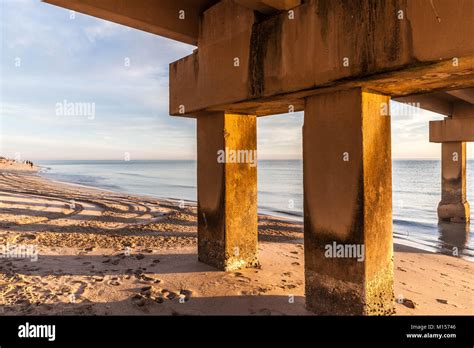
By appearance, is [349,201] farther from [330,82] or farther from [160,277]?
[160,277]

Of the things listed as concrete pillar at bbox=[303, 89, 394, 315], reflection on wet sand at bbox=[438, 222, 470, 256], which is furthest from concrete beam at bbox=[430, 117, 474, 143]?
concrete pillar at bbox=[303, 89, 394, 315]

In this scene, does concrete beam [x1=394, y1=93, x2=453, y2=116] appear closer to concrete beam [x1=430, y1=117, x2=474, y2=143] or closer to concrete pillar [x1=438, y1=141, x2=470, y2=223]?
concrete beam [x1=430, y1=117, x2=474, y2=143]

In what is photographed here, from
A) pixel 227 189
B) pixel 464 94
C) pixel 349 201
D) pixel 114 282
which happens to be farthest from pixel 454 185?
pixel 114 282

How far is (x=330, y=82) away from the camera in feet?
11.6

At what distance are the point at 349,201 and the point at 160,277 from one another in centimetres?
352

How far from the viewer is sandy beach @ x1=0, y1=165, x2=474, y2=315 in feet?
14.0

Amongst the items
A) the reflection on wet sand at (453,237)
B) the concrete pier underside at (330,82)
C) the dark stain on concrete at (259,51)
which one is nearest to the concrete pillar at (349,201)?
the concrete pier underside at (330,82)

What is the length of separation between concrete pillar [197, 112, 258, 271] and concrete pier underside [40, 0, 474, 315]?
0.12 ft

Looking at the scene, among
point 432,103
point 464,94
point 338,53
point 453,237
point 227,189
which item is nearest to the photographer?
point 338,53

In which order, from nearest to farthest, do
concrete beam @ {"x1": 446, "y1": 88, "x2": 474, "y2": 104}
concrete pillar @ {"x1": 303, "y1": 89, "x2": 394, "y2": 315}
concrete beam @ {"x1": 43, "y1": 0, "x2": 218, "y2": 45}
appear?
1. concrete pillar @ {"x1": 303, "y1": 89, "x2": 394, "y2": 315}
2. concrete beam @ {"x1": 43, "y1": 0, "x2": 218, "y2": 45}
3. concrete beam @ {"x1": 446, "y1": 88, "x2": 474, "y2": 104}

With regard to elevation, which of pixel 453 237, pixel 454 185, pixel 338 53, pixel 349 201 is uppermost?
pixel 338 53

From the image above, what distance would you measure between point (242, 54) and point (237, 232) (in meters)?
3.15

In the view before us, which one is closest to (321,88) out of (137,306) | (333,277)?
(333,277)
